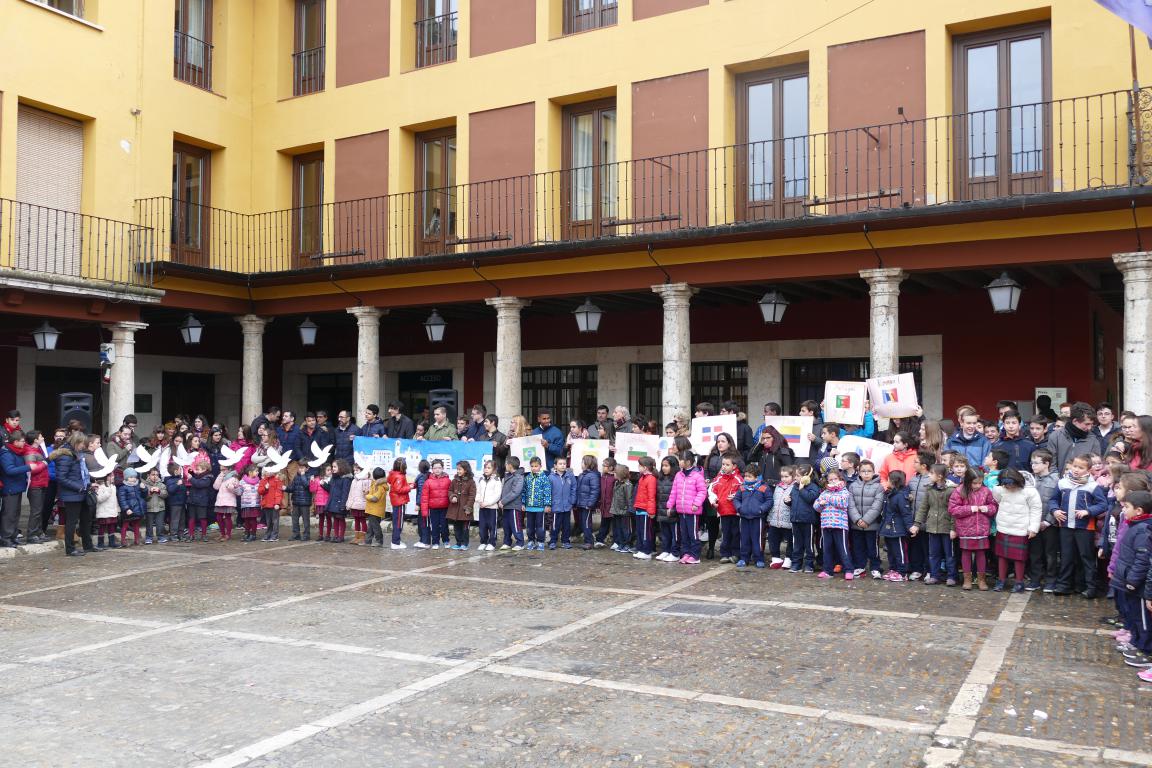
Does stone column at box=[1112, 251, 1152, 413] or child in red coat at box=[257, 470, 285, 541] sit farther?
child in red coat at box=[257, 470, 285, 541]

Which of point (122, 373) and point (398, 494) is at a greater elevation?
point (122, 373)

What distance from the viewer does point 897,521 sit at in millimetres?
10883

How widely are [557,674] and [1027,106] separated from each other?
1083 centimetres

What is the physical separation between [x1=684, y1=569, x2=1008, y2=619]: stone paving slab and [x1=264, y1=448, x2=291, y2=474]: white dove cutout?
695 cm

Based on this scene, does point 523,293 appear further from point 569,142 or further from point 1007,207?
point 1007,207

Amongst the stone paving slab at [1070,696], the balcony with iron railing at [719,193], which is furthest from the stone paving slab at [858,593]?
the balcony with iron railing at [719,193]

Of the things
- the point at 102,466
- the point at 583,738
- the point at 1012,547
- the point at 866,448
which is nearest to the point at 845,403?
the point at 866,448

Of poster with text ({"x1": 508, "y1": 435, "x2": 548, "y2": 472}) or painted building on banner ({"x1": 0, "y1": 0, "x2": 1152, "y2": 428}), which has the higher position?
painted building on banner ({"x1": 0, "y1": 0, "x2": 1152, "y2": 428})

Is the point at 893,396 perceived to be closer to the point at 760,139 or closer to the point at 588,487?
the point at 588,487

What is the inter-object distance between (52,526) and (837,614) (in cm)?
1179

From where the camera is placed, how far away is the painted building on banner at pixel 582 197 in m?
14.4

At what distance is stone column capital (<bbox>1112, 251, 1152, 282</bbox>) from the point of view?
42.3ft

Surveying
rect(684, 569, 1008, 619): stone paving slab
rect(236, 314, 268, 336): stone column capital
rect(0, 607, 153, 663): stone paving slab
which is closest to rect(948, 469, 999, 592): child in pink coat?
rect(684, 569, 1008, 619): stone paving slab

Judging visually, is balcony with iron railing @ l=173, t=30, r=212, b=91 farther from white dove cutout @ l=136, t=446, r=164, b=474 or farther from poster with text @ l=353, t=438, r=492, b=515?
poster with text @ l=353, t=438, r=492, b=515
